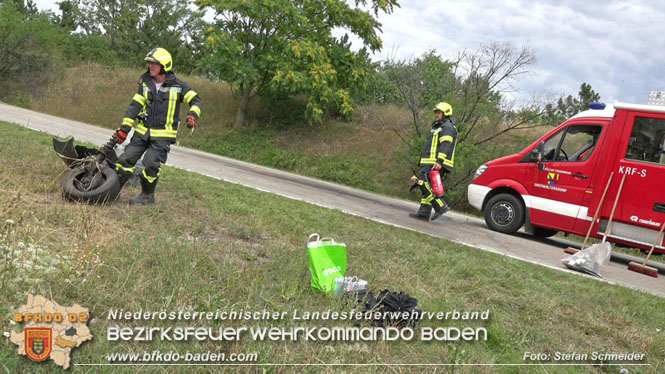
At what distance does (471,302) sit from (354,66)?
14865mm

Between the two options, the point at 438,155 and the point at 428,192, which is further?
the point at 428,192

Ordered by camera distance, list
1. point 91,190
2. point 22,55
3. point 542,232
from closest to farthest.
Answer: point 91,190, point 542,232, point 22,55

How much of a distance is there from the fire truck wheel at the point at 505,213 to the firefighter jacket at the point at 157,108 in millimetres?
5986

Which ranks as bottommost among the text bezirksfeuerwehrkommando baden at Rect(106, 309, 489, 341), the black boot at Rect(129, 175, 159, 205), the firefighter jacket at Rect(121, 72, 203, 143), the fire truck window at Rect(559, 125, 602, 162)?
the text bezirksfeuerwehrkommando baden at Rect(106, 309, 489, 341)

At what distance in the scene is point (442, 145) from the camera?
851 centimetres

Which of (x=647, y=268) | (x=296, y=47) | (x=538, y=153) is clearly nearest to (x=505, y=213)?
(x=538, y=153)

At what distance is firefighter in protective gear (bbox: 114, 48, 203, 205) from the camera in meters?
5.75

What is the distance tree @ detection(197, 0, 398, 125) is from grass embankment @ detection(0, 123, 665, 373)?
1120 cm

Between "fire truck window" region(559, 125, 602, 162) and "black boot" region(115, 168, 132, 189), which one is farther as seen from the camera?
"fire truck window" region(559, 125, 602, 162)

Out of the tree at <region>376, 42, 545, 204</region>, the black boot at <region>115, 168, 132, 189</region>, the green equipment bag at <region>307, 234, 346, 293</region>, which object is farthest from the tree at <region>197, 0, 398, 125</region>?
the green equipment bag at <region>307, 234, 346, 293</region>

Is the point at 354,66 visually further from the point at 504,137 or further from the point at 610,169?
the point at 610,169

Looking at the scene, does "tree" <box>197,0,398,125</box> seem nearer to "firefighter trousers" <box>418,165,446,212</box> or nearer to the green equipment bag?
"firefighter trousers" <box>418,165,446,212</box>

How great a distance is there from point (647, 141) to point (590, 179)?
3.26ft

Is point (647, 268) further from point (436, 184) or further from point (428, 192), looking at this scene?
point (428, 192)
